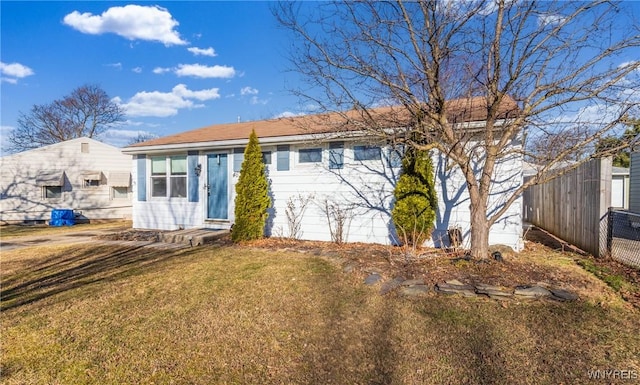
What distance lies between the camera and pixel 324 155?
8.38 m

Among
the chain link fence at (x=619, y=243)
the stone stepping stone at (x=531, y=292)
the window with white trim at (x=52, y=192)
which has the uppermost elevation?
the window with white trim at (x=52, y=192)

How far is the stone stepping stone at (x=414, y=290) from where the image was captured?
419 cm

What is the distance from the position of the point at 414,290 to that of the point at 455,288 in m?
0.49

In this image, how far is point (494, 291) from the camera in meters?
4.02

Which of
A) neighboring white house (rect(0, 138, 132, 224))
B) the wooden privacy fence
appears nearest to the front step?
the wooden privacy fence

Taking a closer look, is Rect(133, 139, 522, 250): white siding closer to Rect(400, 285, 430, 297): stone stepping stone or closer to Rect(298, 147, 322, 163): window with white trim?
Rect(298, 147, 322, 163): window with white trim

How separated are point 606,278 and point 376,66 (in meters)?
4.51

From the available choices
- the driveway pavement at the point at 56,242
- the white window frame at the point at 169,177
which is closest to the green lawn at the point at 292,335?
the driveway pavement at the point at 56,242

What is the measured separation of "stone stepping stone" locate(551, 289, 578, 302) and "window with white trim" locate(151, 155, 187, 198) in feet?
30.8

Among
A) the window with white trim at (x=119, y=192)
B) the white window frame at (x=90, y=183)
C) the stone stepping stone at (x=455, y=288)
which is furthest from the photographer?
the window with white trim at (x=119, y=192)

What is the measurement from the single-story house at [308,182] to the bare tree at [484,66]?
2.48ft

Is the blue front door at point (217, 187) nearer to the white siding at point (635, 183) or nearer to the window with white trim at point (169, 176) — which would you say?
the window with white trim at point (169, 176)

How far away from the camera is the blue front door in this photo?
9727 mm

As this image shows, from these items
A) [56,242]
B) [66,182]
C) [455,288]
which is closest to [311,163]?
[455,288]
